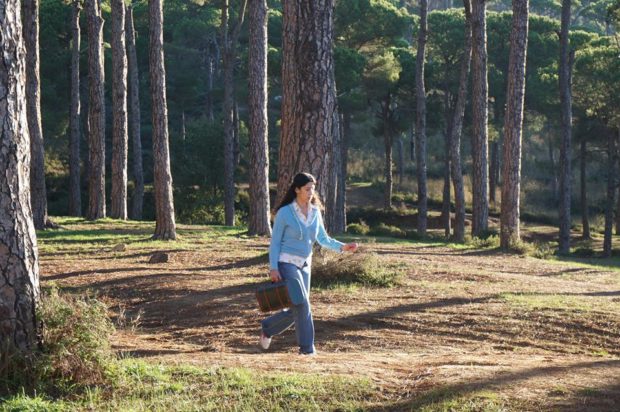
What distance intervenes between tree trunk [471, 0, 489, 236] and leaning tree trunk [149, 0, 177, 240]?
405 inches

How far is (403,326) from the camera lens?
41.8 ft

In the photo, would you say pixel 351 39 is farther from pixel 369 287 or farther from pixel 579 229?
pixel 369 287

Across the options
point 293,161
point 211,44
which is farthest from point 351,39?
point 293,161

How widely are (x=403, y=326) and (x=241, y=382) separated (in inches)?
181

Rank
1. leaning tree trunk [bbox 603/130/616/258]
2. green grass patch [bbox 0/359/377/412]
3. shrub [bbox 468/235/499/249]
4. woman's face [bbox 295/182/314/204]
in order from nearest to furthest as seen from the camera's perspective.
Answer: green grass patch [bbox 0/359/377/412] → woman's face [bbox 295/182/314/204] → shrub [bbox 468/235/499/249] → leaning tree trunk [bbox 603/130/616/258]

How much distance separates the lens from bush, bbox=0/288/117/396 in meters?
8.33

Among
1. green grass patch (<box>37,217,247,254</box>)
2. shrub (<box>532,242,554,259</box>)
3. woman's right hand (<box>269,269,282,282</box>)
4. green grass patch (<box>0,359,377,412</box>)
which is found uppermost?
woman's right hand (<box>269,269,282,282</box>)

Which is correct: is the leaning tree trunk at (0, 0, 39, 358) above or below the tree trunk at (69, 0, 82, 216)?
below

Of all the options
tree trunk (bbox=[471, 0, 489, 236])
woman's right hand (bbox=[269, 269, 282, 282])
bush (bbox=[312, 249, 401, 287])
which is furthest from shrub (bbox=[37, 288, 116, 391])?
tree trunk (bbox=[471, 0, 489, 236])

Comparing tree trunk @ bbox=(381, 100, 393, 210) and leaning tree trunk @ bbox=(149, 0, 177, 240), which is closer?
leaning tree trunk @ bbox=(149, 0, 177, 240)

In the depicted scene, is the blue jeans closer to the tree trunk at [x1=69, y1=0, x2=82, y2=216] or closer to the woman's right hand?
the woman's right hand

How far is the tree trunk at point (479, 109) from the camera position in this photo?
30.7 meters

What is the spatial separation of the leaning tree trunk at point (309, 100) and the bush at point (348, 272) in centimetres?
120

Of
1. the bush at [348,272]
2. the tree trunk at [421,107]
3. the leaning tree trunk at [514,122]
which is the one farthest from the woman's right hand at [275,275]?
the tree trunk at [421,107]
